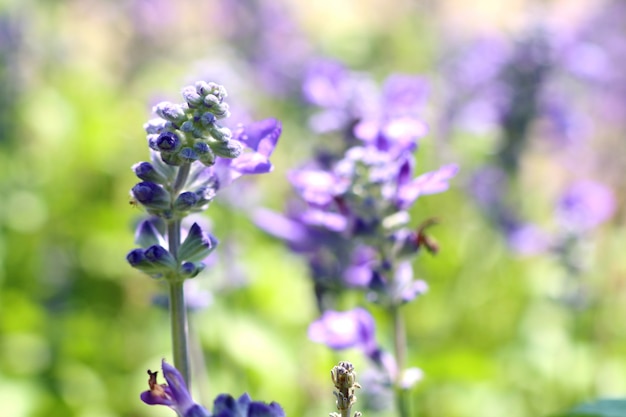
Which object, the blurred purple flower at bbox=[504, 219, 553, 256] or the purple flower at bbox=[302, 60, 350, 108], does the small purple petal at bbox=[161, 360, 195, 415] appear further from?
the blurred purple flower at bbox=[504, 219, 553, 256]

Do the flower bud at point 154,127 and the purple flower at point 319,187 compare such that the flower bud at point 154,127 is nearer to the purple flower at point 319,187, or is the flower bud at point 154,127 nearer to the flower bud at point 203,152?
the flower bud at point 203,152

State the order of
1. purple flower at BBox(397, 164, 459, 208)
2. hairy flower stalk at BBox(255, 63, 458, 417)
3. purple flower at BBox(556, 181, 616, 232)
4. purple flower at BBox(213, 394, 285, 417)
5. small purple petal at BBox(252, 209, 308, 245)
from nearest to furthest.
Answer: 1. purple flower at BBox(213, 394, 285, 417)
2. purple flower at BBox(397, 164, 459, 208)
3. hairy flower stalk at BBox(255, 63, 458, 417)
4. small purple petal at BBox(252, 209, 308, 245)
5. purple flower at BBox(556, 181, 616, 232)

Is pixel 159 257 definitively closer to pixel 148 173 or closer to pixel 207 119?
pixel 148 173

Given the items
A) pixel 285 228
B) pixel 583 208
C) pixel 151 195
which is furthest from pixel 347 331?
pixel 583 208

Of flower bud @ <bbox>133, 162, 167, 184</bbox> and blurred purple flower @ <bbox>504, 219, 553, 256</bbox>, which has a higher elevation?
blurred purple flower @ <bbox>504, 219, 553, 256</bbox>

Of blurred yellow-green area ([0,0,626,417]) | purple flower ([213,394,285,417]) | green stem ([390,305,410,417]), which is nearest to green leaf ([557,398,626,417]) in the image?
green stem ([390,305,410,417])

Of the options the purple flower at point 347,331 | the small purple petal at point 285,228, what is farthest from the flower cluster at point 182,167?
the small purple petal at point 285,228

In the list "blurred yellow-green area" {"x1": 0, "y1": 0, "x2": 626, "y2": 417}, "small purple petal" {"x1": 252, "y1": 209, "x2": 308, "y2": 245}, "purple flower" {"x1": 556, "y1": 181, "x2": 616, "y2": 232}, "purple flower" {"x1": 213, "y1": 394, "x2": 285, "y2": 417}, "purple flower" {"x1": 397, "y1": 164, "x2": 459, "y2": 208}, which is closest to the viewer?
"purple flower" {"x1": 213, "y1": 394, "x2": 285, "y2": 417}

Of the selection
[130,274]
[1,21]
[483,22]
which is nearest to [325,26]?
[483,22]
